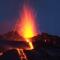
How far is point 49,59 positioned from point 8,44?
21.0 metres

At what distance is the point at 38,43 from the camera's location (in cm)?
6288

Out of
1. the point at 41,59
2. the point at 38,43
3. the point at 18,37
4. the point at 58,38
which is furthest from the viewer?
the point at 58,38

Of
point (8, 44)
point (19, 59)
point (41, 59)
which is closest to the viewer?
point (19, 59)

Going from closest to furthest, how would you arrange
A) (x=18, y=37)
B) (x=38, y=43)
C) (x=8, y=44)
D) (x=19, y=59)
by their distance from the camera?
(x=19, y=59)
(x=8, y=44)
(x=38, y=43)
(x=18, y=37)

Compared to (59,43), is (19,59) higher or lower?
higher

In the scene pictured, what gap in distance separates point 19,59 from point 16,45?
22891 millimetres

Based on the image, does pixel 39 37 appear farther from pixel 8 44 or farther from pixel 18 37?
pixel 8 44

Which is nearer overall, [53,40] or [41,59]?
[41,59]

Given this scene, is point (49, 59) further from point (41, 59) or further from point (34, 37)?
point (34, 37)

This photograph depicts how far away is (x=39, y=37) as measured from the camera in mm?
70000

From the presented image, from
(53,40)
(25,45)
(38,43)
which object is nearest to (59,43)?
(53,40)

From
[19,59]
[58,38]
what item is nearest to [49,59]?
[19,59]

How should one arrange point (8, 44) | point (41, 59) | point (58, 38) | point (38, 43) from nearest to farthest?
1. point (41, 59)
2. point (8, 44)
3. point (38, 43)
4. point (58, 38)

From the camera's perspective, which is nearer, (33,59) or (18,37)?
(33,59)
